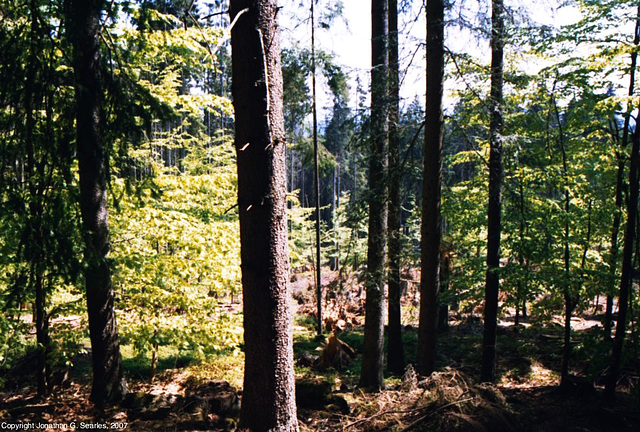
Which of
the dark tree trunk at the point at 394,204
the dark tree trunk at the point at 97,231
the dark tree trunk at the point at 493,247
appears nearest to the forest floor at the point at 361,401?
the dark tree trunk at the point at 97,231

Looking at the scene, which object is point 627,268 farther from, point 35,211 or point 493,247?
point 35,211

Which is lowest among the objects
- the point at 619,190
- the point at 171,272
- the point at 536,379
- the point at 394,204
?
the point at 536,379

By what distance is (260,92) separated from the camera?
117 inches

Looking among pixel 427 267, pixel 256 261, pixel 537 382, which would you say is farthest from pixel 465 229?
pixel 256 261

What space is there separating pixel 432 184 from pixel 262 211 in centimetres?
371

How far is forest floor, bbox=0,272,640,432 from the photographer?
13.3 ft

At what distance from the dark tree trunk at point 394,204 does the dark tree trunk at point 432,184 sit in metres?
0.89

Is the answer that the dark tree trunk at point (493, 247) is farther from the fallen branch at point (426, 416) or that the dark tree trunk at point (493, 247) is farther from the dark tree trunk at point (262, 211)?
the dark tree trunk at point (262, 211)

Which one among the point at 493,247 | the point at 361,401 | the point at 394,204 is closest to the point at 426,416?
the point at 361,401

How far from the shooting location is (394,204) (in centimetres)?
810

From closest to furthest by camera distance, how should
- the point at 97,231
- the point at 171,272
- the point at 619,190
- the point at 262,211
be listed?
1. the point at 262,211
2. the point at 97,231
3. the point at 171,272
4. the point at 619,190

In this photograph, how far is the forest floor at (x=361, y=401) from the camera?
4.05m

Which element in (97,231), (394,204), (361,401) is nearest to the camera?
(97,231)

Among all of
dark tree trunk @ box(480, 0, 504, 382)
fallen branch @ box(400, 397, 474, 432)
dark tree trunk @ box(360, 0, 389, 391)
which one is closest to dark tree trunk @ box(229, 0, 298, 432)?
fallen branch @ box(400, 397, 474, 432)
